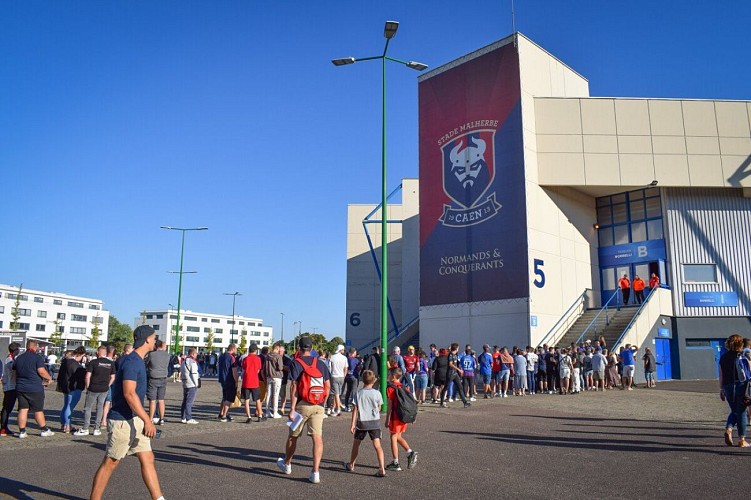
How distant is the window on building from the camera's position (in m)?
29.0

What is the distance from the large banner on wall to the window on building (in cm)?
929

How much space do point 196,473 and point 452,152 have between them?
82.8 ft

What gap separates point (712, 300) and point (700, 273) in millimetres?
1447

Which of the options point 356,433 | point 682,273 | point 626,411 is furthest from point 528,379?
point 356,433

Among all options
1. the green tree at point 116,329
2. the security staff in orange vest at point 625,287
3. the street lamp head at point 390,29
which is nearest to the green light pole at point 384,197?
the street lamp head at point 390,29

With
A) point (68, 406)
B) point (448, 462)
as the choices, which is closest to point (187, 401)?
point (68, 406)

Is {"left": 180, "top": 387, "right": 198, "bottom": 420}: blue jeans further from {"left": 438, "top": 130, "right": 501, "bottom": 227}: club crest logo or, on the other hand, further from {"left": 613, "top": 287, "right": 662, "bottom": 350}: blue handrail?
{"left": 438, "top": 130, "right": 501, "bottom": 227}: club crest logo

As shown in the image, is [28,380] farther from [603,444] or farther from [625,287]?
[625,287]

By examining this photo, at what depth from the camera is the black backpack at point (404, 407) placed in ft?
25.1

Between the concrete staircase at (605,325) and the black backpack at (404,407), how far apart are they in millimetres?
20049

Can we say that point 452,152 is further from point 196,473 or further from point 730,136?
point 196,473

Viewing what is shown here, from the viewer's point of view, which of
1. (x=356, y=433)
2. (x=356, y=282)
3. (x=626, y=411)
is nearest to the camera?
(x=356, y=433)

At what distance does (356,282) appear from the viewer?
44.5 metres

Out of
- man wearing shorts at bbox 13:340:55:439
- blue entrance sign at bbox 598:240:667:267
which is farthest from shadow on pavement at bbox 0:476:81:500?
blue entrance sign at bbox 598:240:667:267
